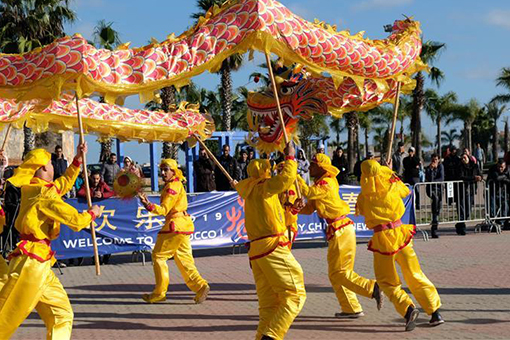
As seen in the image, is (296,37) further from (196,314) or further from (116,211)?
(116,211)

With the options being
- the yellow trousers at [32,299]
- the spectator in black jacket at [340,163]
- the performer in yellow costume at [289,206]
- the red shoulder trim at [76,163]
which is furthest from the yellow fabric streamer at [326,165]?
the spectator in black jacket at [340,163]

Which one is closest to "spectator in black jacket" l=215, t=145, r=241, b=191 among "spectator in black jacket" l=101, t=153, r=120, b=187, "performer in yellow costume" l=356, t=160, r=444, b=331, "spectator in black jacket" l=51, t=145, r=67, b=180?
"spectator in black jacket" l=101, t=153, r=120, b=187

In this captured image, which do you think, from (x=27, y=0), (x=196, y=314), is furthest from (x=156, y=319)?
(x=27, y=0)

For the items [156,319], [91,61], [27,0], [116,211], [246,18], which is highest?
[27,0]

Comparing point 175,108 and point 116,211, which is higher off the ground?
point 175,108

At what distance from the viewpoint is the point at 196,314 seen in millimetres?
8664

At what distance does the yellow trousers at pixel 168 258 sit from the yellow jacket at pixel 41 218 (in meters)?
3.20

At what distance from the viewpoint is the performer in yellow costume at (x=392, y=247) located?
7.46 metres

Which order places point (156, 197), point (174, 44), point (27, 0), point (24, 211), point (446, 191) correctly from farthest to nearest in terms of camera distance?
point (27, 0) < point (446, 191) < point (156, 197) < point (174, 44) < point (24, 211)

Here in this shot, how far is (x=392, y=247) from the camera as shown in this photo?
297 inches

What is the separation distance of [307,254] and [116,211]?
363cm

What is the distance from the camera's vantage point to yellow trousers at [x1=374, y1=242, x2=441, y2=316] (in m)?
7.44

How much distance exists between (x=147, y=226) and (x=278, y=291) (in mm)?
7116

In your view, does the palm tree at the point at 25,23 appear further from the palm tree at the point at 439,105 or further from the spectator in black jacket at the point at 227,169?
the palm tree at the point at 439,105
